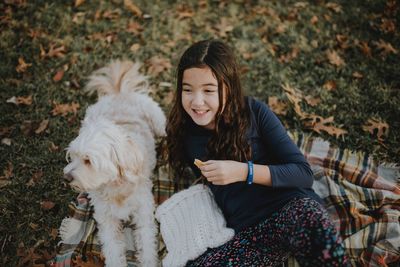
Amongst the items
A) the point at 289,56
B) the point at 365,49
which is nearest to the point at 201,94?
the point at 289,56

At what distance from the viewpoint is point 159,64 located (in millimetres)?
4934

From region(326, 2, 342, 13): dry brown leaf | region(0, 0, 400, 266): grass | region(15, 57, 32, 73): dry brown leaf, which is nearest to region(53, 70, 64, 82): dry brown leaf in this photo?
region(0, 0, 400, 266): grass

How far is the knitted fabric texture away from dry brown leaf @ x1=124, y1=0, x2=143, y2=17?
355cm

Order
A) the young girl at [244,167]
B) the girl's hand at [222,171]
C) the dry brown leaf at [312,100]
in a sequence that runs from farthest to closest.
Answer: the dry brown leaf at [312,100] < the girl's hand at [222,171] < the young girl at [244,167]

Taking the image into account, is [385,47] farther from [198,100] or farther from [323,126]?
[198,100]

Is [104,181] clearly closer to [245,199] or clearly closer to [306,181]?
[245,199]

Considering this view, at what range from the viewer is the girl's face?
2.55 meters

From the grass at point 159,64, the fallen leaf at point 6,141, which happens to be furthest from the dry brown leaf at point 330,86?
the fallen leaf at point 6,141

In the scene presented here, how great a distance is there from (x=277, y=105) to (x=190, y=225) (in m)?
2.08

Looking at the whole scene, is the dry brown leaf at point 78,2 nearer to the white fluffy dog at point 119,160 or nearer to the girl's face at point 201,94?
the white fluffy dog at point 119,160

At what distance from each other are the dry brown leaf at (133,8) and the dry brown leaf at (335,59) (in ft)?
10.2

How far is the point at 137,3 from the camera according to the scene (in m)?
5.76

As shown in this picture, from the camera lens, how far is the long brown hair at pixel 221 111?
2.58 meters

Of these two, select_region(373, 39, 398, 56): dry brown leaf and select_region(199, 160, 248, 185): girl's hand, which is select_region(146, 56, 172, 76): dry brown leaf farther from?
select_region(373, 39, 398, 56): dry brown leaf
